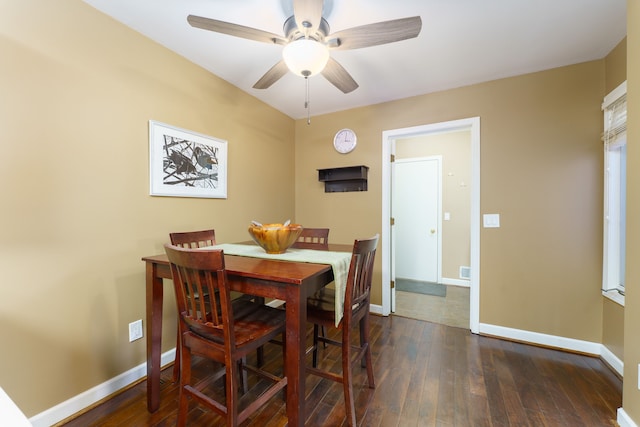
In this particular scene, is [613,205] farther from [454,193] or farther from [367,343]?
[367,343]

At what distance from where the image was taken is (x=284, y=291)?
1145 millimetres

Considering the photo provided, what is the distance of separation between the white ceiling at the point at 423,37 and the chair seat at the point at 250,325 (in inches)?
72.3

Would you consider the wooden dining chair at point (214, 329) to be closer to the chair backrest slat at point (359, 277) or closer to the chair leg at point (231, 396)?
the chair leg at point (231, 396)

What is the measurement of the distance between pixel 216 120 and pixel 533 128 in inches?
114

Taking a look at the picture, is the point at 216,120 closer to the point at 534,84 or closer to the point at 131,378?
the point at 131,378

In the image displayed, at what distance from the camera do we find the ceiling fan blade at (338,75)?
67.9 inches

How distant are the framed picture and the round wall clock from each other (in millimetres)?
1386

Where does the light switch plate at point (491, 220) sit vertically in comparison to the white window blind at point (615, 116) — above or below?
below

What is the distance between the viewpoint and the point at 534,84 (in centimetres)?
233

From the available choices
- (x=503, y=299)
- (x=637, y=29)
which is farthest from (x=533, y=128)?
(x=503, y=299)

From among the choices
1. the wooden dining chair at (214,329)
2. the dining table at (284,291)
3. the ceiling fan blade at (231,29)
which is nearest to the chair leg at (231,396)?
the wooden dining chair at (214,329)

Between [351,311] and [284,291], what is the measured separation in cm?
48

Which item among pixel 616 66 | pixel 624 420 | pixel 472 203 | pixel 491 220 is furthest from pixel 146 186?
pixel 616 66

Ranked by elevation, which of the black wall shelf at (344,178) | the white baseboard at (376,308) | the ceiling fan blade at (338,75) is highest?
the ceiling fan blade at (338,75)
